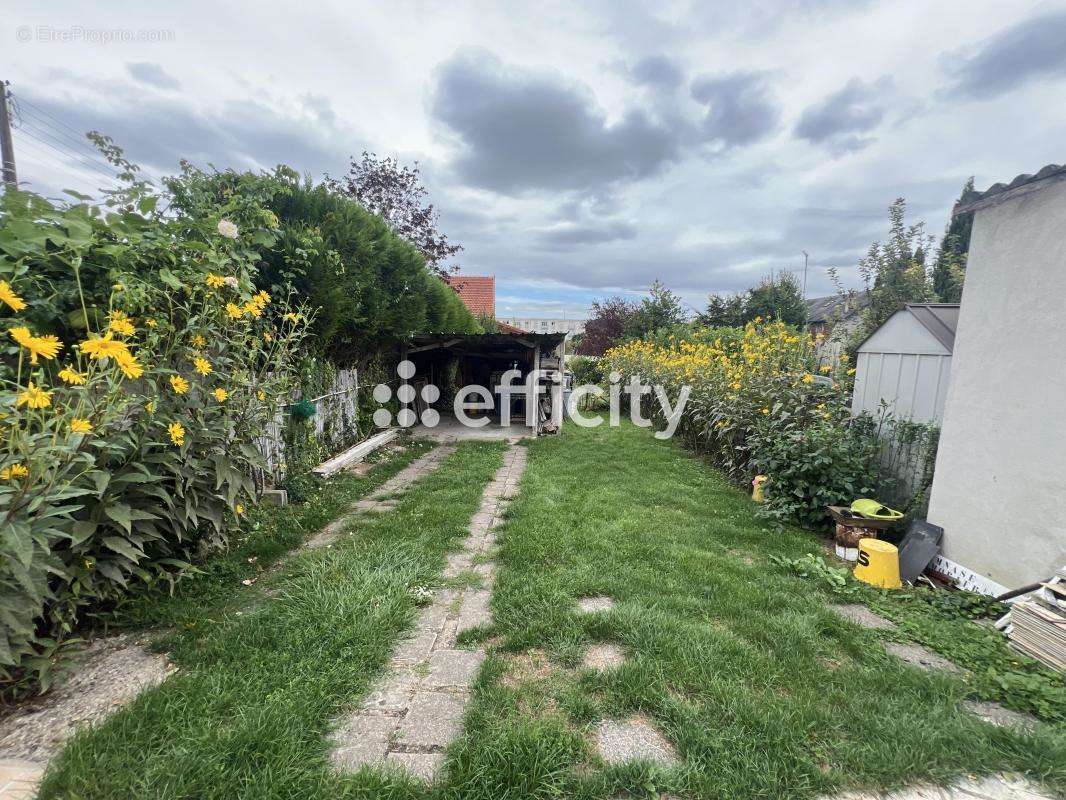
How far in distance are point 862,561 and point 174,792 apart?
4.25 meters

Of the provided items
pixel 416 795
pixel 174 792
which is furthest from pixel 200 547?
pixel 416 795

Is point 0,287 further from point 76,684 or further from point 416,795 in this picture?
point 416,795

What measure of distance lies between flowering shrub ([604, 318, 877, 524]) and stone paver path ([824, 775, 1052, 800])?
274cm

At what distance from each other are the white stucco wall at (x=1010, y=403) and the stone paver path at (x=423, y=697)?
138 inches

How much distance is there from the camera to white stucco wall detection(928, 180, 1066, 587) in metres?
2.59

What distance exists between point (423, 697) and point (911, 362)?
191 inches

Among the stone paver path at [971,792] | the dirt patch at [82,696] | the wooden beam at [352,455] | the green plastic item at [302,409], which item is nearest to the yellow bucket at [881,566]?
the stone paver path at [971,792]

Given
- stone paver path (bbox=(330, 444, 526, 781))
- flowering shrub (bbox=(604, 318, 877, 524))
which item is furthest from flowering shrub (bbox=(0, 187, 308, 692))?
flowering shrub (bbox=(604, 318, 877, 524))

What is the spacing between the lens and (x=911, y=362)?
Answer: 3.93 m

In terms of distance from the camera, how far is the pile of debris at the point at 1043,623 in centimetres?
223

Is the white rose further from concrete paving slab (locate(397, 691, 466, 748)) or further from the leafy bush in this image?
concrete paving slab (locate(397, 691, 466, 748))

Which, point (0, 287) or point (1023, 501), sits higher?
point (0, 287)

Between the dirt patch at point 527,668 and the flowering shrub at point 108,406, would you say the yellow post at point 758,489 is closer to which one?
the dirt patch at point 527,668

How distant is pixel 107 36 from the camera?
133 inches
